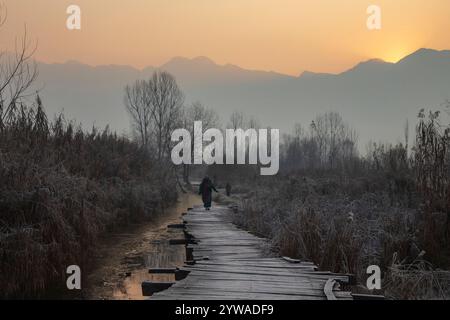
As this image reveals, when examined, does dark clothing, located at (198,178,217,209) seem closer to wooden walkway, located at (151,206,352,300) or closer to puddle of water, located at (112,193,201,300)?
puddle of water, located at (112,193,201,300)

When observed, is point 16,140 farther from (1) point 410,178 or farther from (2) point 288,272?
(1) point 410,178

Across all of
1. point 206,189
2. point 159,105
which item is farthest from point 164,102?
point 206,189

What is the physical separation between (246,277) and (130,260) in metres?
4.89

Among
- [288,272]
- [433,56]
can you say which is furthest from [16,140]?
[433,56]

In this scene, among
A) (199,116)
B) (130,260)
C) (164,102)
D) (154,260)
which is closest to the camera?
(130,260)

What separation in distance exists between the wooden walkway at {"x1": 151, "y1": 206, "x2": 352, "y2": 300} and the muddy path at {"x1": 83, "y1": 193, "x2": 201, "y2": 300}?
42.3 inches

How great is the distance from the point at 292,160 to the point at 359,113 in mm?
76022

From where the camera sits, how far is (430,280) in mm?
7715

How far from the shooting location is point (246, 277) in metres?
7.37

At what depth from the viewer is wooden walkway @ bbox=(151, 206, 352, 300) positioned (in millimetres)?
6289

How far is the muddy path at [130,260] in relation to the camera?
8805 millimetres

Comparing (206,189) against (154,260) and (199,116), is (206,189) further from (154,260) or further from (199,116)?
(199,116)

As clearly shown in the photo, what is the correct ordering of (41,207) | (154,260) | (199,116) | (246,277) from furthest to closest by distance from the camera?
(199,116), (154,260), (41,207), (246,277)

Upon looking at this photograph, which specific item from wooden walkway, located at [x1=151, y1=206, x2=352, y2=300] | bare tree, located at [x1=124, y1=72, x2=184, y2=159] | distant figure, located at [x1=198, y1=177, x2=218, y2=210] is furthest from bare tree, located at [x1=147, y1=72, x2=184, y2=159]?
wooden walkway, located at [x1=151, y1=206, x2=352, y2=300]
